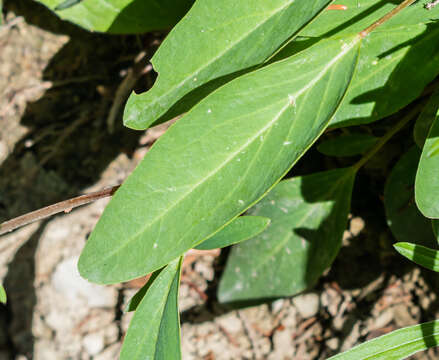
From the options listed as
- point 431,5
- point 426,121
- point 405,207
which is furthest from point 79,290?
point 431,5

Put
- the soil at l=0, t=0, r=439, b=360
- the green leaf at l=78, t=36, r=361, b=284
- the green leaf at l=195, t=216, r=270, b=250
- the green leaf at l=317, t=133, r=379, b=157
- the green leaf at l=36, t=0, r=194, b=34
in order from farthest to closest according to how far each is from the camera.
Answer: the soil at l=0, t=0, r=439, b=360, the green leaf at l=36, t=0, r=194, b=34, the green leaf at l=317, t=133, r=379, b=157, the green leaf at l=195, t=216, r=270, b=250, the green leaf at l=78, t=36, r=361, b=284

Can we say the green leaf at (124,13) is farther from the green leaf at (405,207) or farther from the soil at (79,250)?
the green leaf at (405,207)

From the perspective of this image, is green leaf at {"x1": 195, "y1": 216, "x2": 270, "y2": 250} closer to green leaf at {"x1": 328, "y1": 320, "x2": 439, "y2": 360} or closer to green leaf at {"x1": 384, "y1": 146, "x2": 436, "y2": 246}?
green leaf at {"x1": 328, "y1": 320, "x2": 439, "y2": 360}

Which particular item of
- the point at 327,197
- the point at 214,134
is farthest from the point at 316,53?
the point at 327,197

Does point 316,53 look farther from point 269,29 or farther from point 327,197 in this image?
point 327,197

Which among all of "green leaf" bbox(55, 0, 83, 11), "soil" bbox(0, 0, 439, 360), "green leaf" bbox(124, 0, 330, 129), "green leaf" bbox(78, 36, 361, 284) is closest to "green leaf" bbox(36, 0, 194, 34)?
"green leaf" bbox(55, 0, 83, 11)

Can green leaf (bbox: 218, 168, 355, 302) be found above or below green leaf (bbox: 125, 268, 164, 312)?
below
